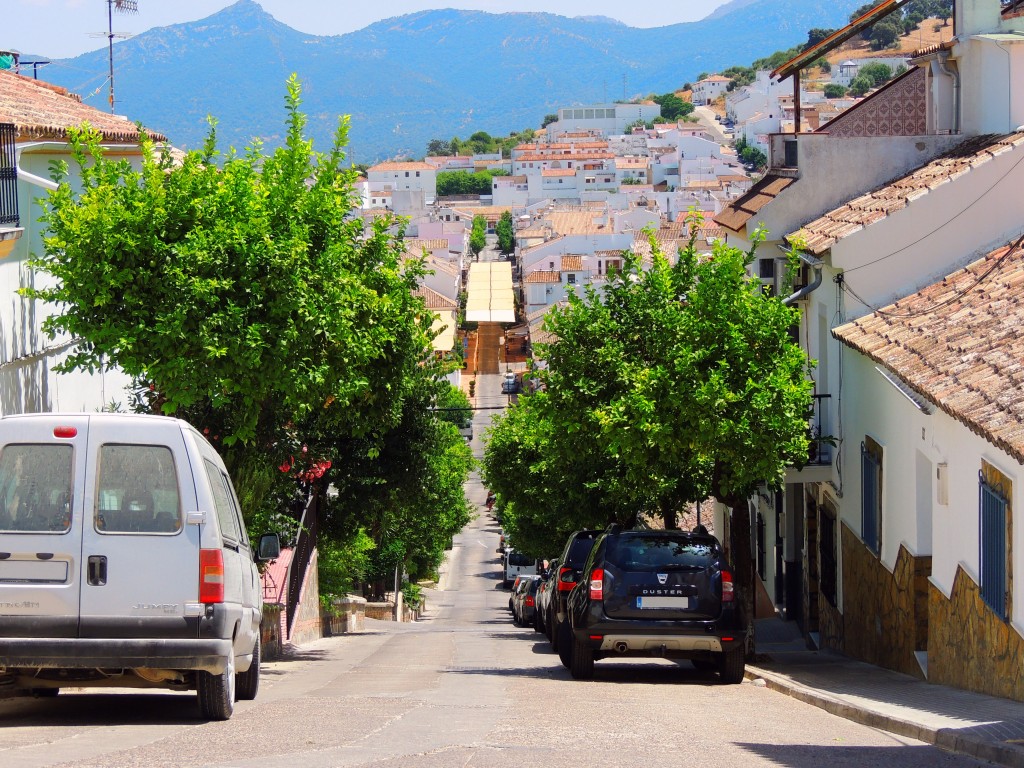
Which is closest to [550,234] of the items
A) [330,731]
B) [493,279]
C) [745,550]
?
[493,279]

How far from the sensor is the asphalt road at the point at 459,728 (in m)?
8.98

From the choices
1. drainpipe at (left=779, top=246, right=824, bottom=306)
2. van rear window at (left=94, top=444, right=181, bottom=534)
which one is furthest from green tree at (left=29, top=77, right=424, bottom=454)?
drainpipe at (left=779, top=246, right=824, bottom=306)

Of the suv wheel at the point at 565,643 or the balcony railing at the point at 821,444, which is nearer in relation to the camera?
the suv wheel at the point at 565,643

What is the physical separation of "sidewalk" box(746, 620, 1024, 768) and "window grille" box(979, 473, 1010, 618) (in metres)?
0.91

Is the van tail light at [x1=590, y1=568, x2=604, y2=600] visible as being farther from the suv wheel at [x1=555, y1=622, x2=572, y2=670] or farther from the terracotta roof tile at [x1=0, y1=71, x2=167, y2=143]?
the terracotta roof tile at [x1=0, y1=71, x2=167, y2=143]

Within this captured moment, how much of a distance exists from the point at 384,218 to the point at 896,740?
10.8m

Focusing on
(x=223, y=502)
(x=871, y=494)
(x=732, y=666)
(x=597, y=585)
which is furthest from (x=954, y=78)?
(x=223, y=502)

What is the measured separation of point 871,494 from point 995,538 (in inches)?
283

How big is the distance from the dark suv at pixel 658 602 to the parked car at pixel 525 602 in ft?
69.6

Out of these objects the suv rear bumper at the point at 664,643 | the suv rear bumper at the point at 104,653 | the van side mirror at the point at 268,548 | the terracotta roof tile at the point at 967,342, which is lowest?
the suv rear bumper at the point at 664,643

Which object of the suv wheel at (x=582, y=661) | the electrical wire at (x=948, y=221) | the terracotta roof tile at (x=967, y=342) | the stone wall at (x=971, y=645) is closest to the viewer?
the stone wall at (x=971, y=645)

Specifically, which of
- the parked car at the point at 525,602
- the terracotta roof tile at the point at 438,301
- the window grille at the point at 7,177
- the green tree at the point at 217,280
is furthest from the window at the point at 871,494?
the terracotta roof tile at the point at 438,301

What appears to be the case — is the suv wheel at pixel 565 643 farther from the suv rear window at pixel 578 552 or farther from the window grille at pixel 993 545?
the window grille at pixel 993 545

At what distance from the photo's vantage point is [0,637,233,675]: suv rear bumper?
9.83 metres
